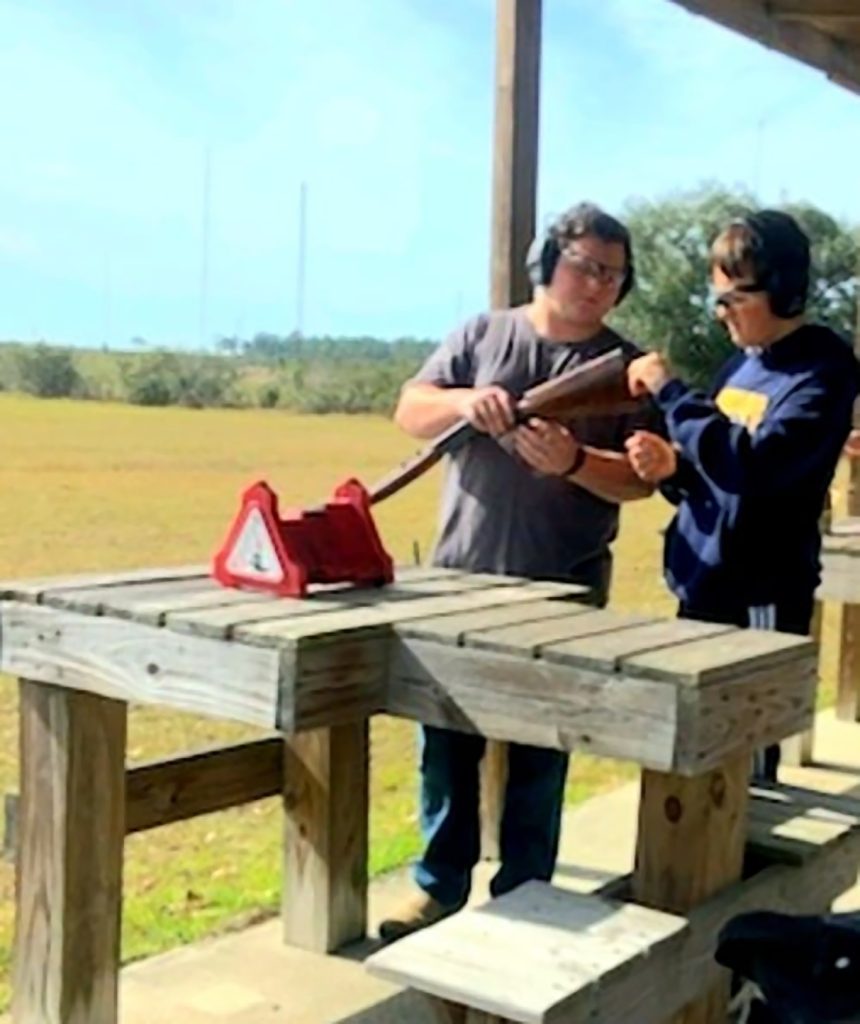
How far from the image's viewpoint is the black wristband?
2447 millimetres

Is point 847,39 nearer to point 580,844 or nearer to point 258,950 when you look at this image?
point 580,844

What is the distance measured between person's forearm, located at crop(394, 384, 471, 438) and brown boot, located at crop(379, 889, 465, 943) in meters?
0.82

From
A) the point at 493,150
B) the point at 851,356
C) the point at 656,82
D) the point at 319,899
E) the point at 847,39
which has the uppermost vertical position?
the point at 656,82

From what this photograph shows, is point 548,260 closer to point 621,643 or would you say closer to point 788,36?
point 621,643

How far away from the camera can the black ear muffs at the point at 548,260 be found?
2576 millimetres

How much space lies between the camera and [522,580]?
254 cm

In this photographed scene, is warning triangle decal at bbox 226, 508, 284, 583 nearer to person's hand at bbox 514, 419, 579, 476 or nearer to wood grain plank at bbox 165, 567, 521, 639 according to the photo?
wood grain plank at bbox 165, 567, 521, 639

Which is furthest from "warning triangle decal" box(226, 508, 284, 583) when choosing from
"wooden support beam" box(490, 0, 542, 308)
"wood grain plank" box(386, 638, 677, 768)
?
"wooden support beam" box(490, 0, 542, 308)

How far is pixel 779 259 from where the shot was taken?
7.62 feet

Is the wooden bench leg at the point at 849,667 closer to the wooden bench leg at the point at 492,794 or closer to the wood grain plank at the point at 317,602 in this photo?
the wooden bench leg at the point at 492,794

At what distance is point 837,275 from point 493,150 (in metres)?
3.29

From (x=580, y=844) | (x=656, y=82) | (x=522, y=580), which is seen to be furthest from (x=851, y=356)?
(x=656, y=82)

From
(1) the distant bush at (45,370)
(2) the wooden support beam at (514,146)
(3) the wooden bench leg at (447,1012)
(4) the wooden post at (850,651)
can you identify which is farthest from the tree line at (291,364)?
(3) the wooden bench leg at (447,1012)

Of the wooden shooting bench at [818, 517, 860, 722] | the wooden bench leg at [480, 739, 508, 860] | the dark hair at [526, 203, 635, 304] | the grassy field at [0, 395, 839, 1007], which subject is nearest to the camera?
the dark hair at [526, 203, 635, 304]
